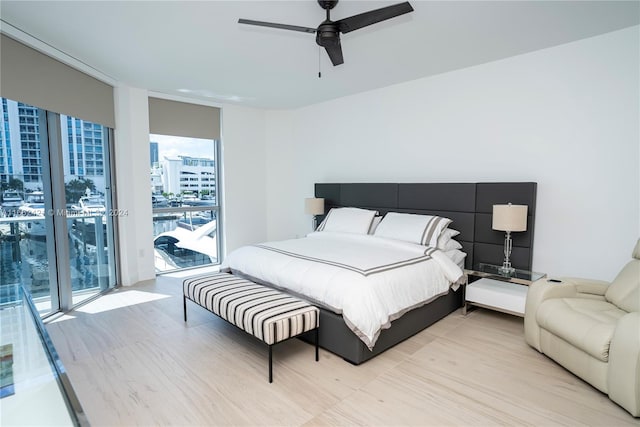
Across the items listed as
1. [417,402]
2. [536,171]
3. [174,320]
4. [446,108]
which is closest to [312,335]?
[417,402]

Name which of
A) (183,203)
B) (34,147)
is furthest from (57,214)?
(183,203)

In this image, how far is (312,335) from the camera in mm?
2736

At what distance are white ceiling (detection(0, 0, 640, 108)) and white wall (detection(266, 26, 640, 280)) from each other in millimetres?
214

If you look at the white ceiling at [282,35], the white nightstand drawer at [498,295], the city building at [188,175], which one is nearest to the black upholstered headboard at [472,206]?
the white nightstand drawer at [498,295]

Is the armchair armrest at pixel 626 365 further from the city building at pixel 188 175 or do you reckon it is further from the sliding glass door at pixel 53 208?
the city building at pixel 188 175

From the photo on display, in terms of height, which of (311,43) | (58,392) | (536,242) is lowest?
(58,392)

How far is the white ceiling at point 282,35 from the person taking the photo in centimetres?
247

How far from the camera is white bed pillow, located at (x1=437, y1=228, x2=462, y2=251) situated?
11.8 ft

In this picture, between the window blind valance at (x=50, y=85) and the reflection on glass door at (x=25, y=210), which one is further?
the reflection on glass door at (x=25, y=210)

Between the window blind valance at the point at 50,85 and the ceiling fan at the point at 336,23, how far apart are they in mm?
2122

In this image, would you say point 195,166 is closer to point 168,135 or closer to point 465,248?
point 168,135

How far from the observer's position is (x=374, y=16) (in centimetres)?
211

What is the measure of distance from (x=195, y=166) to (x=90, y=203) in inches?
67.1

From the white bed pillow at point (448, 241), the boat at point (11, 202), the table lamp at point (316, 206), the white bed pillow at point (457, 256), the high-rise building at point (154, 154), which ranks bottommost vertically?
the white bed pillow at point (457, 256)
